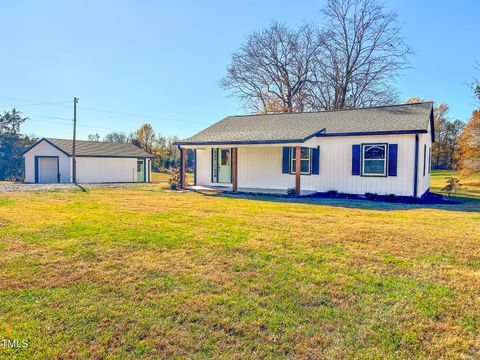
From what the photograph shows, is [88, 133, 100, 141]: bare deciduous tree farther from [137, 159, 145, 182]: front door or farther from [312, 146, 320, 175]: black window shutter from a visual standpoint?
[312, 146, 320, 175]: black window shutter

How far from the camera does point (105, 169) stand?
26.9m

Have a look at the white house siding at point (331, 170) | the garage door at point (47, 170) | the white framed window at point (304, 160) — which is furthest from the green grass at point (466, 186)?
the garage door at point (47, 170)

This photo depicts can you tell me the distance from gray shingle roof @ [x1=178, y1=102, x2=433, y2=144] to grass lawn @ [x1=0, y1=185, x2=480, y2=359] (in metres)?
7.29

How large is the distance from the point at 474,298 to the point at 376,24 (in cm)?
2900

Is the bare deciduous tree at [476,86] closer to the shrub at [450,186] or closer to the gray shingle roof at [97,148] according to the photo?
the shrub at [450,186]

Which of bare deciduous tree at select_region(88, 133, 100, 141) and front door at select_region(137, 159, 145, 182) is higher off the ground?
bare deciduous tree at select_region(88, 133, 100, 141)

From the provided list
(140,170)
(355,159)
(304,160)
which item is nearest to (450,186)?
(355,159)

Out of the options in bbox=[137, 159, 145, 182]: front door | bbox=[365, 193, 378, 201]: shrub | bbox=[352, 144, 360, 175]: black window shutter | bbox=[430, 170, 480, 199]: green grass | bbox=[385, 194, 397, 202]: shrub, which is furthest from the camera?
bbox=[137, 159, 145, 182]: front door

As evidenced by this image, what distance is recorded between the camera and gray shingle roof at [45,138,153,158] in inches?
1024

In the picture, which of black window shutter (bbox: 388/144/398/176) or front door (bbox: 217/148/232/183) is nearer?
black window shutter (bbox: 388/144/398/176)

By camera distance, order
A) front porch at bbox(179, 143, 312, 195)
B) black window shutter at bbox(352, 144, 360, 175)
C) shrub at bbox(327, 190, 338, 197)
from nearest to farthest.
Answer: black window shutter at bbox(352, 144, 360, 175) → shrub at bbox(327, 190, 338, 197) → front porch at bbox(179, 143, 312, 195)

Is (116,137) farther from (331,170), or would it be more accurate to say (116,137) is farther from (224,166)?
(331,170)

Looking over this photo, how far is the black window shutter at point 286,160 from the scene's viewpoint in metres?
15.0

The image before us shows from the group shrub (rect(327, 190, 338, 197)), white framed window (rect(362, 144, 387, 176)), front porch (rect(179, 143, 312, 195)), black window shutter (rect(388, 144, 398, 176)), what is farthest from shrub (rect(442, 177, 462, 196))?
front porch (rect(179, 143, 312, 195))
